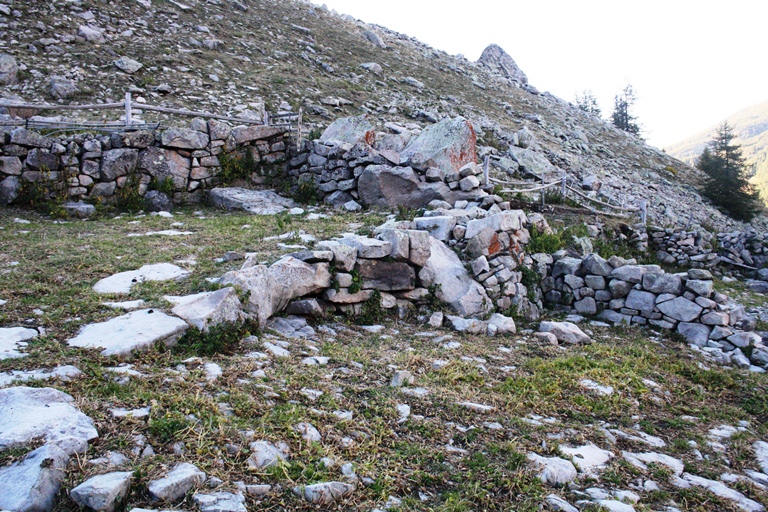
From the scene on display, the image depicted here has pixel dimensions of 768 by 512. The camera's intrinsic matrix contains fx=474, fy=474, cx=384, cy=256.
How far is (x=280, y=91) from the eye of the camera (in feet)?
62.9

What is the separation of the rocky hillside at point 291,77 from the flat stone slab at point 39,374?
39.9 feet

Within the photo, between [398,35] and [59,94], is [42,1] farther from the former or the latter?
[398,35]

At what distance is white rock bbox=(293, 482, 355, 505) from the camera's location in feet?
8.68

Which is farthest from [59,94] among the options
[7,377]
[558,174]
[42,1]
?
[558,174]

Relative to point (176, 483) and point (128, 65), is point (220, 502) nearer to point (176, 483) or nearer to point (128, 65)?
point (176, 483)

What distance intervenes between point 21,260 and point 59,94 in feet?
34.2

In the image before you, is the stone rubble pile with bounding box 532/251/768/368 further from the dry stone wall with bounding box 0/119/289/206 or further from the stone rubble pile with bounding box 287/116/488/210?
the dry stone wall with bounding box 0/119/289/206

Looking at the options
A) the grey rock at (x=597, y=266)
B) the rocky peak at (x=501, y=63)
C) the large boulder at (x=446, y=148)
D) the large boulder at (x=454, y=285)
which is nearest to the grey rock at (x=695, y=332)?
the grey rock at (x=597, y=266)

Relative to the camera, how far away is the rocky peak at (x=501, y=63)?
4291cm

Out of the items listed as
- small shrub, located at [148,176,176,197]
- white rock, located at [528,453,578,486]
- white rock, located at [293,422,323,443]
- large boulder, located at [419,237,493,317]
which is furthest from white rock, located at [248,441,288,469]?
small shrub, located at [148,176,176,197]

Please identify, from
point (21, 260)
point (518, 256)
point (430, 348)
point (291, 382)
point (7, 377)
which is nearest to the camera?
point (7, 377)

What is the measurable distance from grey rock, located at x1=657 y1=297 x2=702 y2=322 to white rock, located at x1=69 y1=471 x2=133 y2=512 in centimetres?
816

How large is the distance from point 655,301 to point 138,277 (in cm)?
794

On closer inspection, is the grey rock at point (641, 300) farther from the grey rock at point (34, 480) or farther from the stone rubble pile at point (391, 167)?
the grey rock at point (34, 480)
